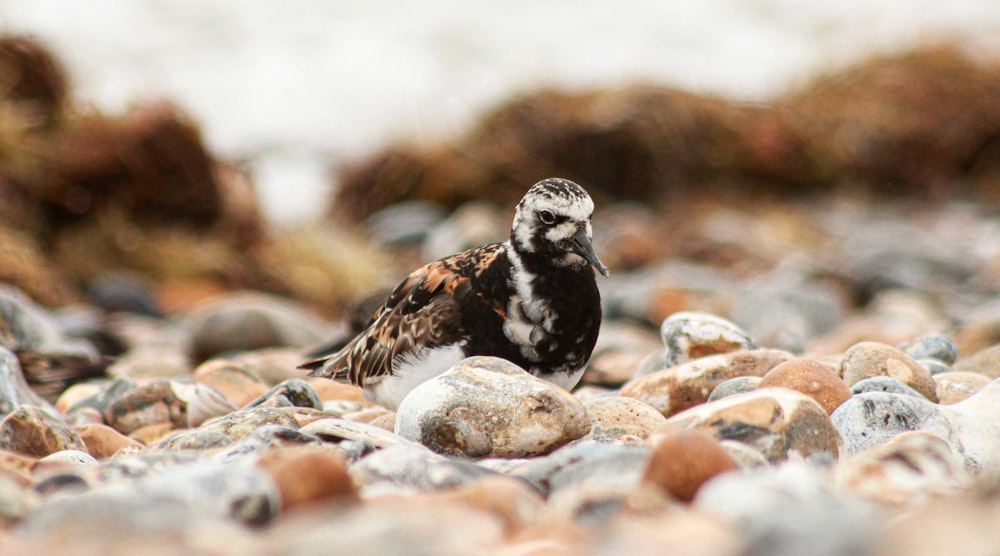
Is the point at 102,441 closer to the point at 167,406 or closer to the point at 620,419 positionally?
the point at 167,406

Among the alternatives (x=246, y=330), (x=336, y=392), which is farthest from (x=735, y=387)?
(x=246, y=330)

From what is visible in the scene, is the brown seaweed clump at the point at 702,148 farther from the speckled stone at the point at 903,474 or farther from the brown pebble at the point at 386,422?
the speckled stone at the point at 903,474

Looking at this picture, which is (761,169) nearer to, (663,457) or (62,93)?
(62,93)

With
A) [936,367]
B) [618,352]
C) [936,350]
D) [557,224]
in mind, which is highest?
[936,350]

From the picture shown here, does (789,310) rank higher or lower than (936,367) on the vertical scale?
higher

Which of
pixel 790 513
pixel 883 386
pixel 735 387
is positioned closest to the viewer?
pixel 790 513

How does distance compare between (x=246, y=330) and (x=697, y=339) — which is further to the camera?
(x=246, y=330)
